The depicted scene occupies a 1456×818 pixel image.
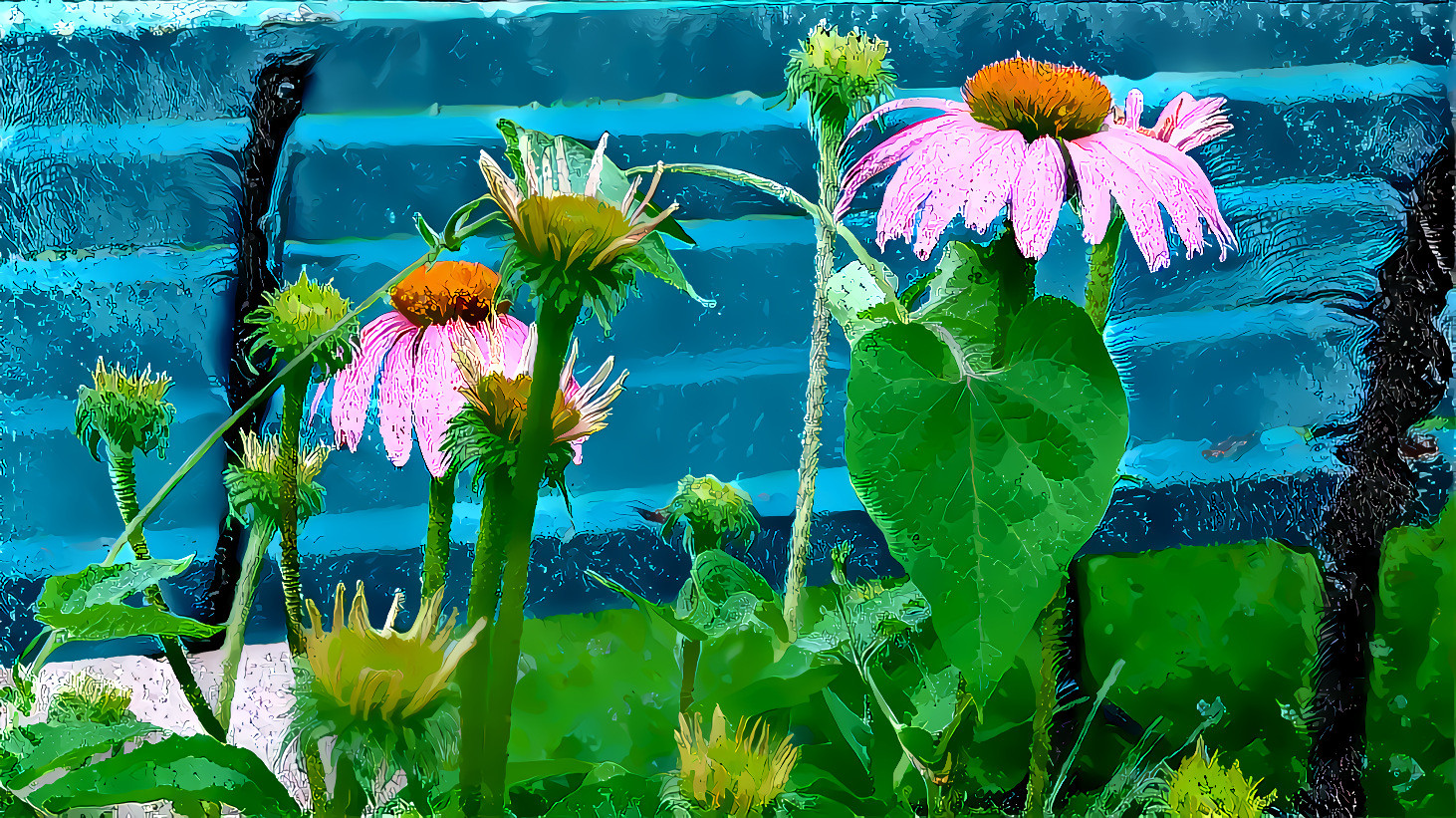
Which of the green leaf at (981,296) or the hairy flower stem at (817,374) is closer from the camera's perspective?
the green leaf at (981,296)

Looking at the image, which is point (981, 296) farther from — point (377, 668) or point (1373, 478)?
point (1373, 478)

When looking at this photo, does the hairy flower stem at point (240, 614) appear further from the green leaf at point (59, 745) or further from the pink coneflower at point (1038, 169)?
the pink coneflower at point (1038, 169)

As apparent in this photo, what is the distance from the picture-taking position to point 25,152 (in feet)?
1.02

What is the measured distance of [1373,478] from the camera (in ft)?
1.30

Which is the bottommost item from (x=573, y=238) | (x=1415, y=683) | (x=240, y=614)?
(x=1415, y=683)

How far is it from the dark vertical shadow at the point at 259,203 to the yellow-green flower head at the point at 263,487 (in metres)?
0.06

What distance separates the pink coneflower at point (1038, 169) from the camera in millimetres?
213

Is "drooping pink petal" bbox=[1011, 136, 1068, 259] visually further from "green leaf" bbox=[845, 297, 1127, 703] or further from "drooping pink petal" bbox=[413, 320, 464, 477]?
"drooping pink petal" bbox=[413, 320, 464, 477]

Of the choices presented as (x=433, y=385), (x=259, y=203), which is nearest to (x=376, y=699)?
(x=433, y=385)

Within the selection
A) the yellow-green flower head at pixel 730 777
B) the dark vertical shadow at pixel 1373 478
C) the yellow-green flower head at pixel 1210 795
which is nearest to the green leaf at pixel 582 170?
the yellow-green flower head at pixel 730 777

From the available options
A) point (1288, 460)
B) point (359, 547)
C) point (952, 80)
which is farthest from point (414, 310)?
point (1288, 460)

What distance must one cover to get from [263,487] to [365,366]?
0.15 feet

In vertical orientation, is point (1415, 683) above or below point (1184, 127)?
below

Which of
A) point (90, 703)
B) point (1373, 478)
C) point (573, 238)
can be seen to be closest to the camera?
point (573, 238)
